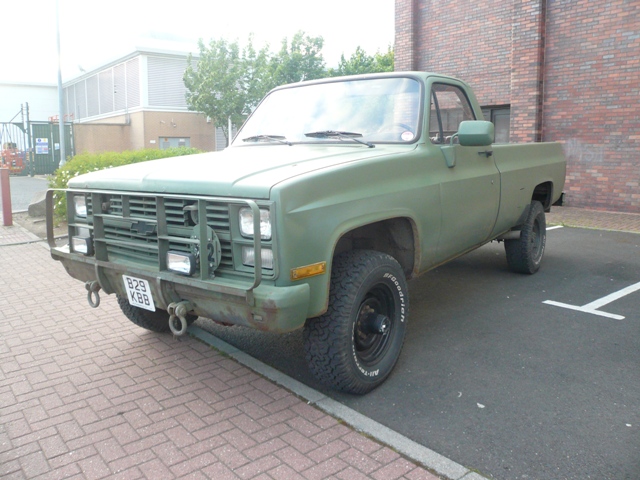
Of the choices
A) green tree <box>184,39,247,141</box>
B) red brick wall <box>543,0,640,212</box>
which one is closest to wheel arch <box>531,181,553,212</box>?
red brick wall <box>543,0,640,212</box>

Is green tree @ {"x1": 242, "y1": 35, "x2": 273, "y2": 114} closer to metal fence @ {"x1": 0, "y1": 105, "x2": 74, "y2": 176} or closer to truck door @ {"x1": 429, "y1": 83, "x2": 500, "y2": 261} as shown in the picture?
metal fence @ {"x1": 0, "y1": 105, "x2": 74, "y2": 176}

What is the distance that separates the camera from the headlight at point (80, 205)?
13.8ft

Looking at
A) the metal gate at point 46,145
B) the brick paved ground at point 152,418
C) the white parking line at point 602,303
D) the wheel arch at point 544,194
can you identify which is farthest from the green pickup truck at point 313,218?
the metal gate at point 46,145

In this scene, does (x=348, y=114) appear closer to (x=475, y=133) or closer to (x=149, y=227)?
(x=475, y=133)

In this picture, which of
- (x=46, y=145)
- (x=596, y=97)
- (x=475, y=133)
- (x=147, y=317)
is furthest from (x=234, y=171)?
(x=46, y=145)

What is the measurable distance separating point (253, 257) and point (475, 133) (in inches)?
86.1

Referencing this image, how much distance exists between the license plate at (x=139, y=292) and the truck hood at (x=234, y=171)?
56cm

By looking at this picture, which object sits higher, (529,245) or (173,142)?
(173,142)

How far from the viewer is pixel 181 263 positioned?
330 centimetres

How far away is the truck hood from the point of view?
10.5 feet

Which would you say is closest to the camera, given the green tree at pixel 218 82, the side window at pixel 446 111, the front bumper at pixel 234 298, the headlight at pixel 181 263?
the front bumper at pixel 234 298

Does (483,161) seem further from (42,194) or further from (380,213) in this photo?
(42,194)

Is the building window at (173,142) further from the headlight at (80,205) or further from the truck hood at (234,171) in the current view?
the truck hood at (234,171)

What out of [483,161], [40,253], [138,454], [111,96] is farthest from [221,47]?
[138,454]
